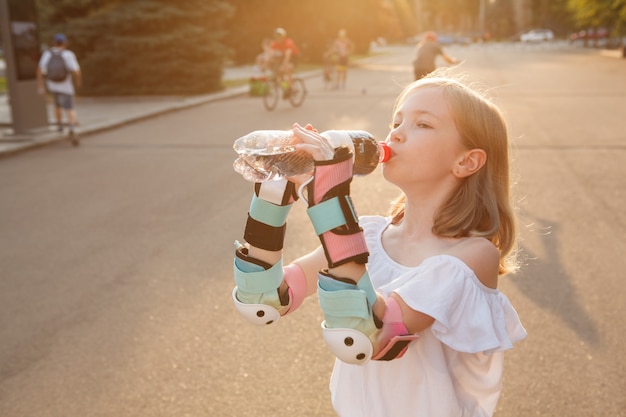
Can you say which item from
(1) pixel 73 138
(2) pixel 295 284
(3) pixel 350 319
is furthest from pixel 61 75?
(3) pixel 350 319

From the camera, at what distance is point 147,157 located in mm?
11695

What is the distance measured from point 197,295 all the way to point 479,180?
11.2 ft

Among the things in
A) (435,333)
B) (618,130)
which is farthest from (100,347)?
(618,130)

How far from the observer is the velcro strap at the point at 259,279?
6.01 feet

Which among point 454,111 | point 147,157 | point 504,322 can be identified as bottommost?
point 147,157

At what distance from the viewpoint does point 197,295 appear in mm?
5199

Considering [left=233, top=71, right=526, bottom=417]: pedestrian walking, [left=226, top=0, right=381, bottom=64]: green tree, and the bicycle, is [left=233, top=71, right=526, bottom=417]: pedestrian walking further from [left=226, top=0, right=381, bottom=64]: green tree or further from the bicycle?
[left=226, top=0, right=381, bottom=64]: green tree

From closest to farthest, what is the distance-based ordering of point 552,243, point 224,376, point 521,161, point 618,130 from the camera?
point 224,376 < point 552,243 < point 521,161 < point 618,130

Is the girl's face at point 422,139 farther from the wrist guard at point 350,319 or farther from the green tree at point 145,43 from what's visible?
the green tree at point 145,43

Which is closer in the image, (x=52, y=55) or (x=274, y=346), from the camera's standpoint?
(x=274, y=346)

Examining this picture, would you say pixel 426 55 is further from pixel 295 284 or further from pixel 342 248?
pixel 342 248

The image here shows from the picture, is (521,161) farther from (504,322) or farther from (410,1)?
(410,1)

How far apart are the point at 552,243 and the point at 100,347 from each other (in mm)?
3906

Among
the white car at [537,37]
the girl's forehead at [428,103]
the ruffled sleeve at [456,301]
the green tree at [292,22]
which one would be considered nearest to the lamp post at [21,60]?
the girl's forehead at [428,103]
